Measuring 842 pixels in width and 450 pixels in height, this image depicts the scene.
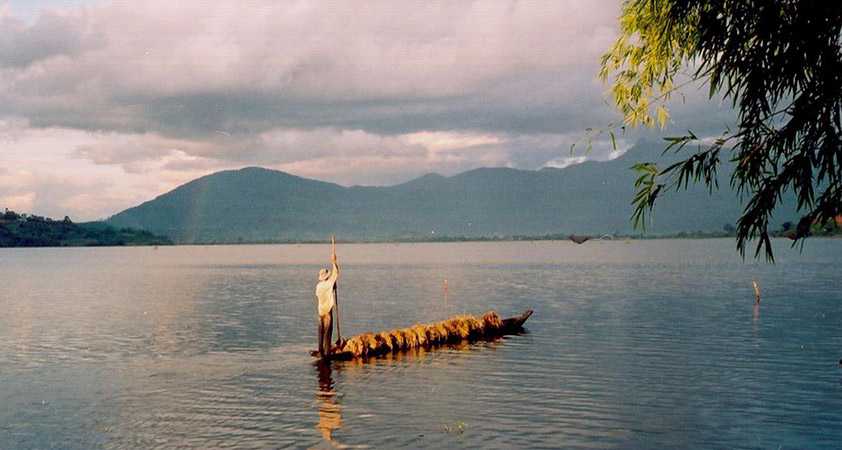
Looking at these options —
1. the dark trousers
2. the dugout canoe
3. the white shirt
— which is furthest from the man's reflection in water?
the dugout canoe

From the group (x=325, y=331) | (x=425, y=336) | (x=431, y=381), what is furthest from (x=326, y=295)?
(x=425, y=336)

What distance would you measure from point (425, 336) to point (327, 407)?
15.7 meters

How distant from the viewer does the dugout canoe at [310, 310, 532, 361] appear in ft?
122

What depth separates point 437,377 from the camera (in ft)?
106

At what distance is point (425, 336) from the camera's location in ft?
137

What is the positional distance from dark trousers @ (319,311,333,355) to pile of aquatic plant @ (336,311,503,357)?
2.80ft

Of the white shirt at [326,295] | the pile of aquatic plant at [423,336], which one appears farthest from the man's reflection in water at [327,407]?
the pile of aquatic plant at [423,336]

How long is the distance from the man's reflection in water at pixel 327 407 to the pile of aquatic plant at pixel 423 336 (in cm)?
351

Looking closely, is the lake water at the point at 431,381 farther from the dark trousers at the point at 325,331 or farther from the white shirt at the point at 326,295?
the white shirt at the point at 326,295

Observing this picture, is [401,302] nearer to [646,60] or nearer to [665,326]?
[665,326]

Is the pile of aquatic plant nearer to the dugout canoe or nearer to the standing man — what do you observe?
the dugout canoe

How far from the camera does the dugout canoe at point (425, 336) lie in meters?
37.2

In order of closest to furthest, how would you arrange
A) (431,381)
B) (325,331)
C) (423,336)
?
(431,381) → (325,331) → (423,336)

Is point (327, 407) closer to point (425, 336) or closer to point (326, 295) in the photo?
point (326, 295)
